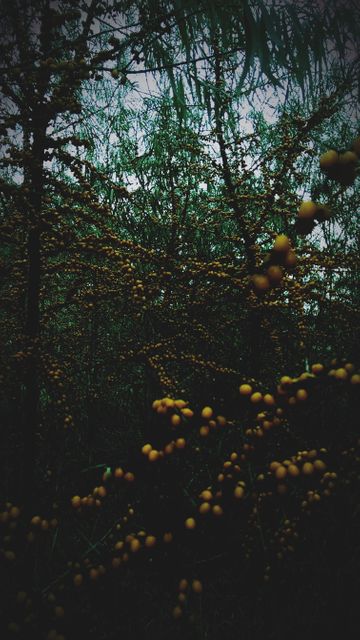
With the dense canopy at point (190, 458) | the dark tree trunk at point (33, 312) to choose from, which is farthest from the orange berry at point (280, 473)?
the dark tree trunk at point (33, 312)

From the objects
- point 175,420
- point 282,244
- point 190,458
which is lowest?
point 190,458

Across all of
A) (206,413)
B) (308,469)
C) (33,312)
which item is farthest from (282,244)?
(33,312)

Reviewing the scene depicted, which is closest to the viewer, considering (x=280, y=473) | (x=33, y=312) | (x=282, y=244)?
(x=282, y=244)

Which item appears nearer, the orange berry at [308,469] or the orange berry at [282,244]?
the orange berry at [282,244]

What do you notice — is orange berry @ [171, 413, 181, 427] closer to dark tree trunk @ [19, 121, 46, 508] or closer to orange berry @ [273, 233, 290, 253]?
orange berry @ [273, 233, 290, 253]

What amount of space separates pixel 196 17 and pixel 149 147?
Answer: 12.8 ft

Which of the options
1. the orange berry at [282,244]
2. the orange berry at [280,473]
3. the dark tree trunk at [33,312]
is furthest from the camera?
the dark tree trunk at [33,312]

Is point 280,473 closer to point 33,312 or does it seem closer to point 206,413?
point 206,413

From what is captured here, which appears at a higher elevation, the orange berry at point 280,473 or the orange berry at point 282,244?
the orange berry at point 282,244

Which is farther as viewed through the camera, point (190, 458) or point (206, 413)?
point (190, 458)

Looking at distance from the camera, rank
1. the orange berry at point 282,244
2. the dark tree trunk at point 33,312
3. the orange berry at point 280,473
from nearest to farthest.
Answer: the orange berry at point 282,244
the orange berry at point 280,473
the dark tree trunk at point 33,312

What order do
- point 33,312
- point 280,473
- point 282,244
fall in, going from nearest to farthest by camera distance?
point 282,244 → point 280,473 → point 33,312

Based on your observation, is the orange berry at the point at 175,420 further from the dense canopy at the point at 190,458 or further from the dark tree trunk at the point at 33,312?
the dark tree trunk at the point at 33,312

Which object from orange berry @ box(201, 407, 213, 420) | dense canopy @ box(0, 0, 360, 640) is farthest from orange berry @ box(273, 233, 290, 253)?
orange berry @ box(201, 407, 213, 420)
